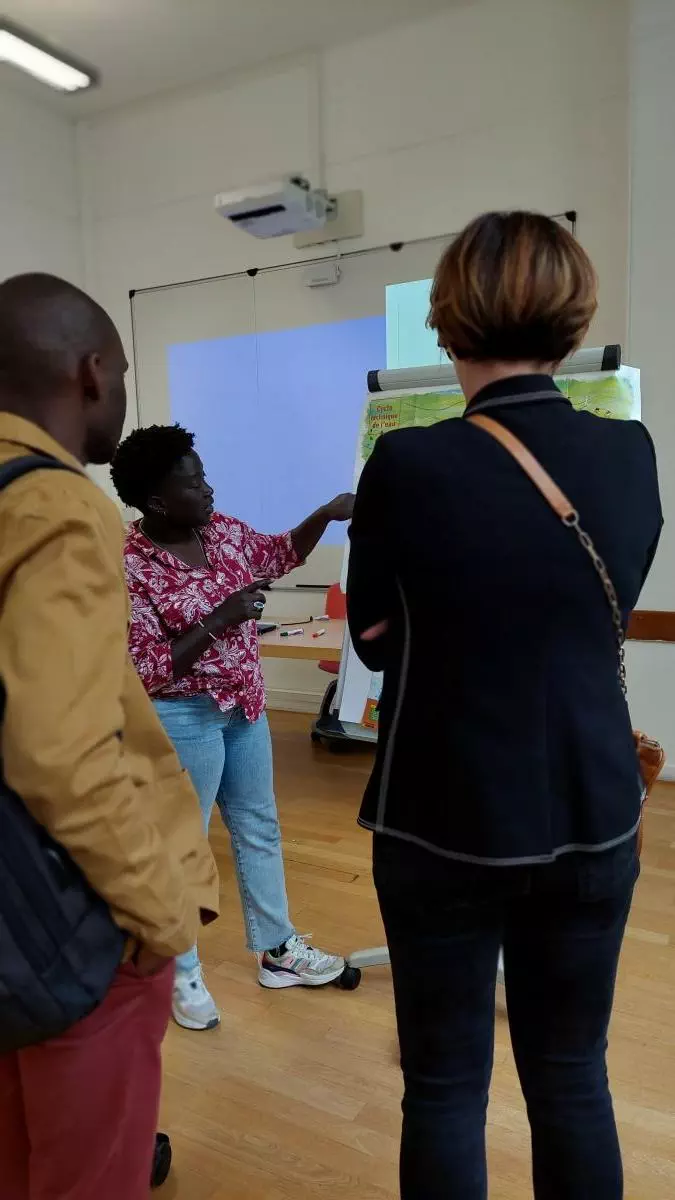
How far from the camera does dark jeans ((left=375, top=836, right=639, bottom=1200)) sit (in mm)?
874

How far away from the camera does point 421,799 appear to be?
863 millimetres

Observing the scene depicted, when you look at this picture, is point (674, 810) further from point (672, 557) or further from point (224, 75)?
point (224, 75)

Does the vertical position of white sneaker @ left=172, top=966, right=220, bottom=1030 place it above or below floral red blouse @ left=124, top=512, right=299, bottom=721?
below

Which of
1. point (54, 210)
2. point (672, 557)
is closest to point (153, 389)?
point (54, 210)

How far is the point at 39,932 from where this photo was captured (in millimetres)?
718

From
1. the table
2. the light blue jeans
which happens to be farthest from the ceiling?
the light blue jeans

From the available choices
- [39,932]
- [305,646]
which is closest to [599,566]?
[39,932]

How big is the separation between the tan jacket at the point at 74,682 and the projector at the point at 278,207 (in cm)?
361

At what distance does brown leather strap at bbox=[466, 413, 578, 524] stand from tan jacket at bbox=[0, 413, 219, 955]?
1.28 ft

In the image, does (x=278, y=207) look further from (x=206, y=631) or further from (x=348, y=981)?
(x=348, y=981)

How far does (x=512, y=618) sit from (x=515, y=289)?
1.09 ft

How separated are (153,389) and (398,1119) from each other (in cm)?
434

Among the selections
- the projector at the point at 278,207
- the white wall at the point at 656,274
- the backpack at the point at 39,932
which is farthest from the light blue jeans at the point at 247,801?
the projector at the point at 278,207

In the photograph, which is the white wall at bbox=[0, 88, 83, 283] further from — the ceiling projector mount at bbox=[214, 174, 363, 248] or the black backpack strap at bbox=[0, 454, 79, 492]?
the black backpack strap at bbox=[0, 454, 79, 492]
